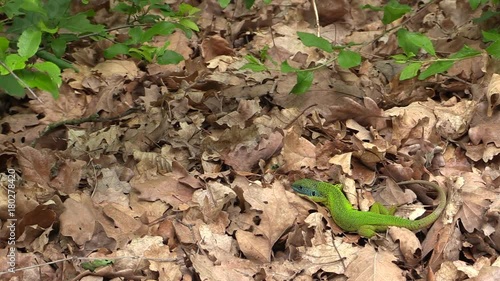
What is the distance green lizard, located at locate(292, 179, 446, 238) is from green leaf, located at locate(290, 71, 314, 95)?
766 millimetres

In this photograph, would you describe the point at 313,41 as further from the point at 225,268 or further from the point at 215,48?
the point at 215,48

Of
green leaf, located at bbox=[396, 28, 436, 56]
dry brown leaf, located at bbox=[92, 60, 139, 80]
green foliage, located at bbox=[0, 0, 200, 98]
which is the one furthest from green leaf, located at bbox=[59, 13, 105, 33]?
green leaf, located at bbox=[396, 28, 436, 56]

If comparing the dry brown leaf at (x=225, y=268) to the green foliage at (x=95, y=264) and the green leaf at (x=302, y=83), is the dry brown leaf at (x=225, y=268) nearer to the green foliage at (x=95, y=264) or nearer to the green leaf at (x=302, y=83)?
the green foliage at (x=95, y=264)

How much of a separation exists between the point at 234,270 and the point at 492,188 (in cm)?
203

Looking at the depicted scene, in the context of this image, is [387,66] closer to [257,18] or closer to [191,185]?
[257,18]

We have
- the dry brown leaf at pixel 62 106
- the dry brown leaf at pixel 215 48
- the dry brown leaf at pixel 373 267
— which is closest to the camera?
the dry brown leaf at pixel 373 267

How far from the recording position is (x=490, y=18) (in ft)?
18.0

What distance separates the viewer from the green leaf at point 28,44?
334 cm

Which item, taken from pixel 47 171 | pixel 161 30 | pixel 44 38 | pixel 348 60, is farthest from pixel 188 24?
pixel 47 171

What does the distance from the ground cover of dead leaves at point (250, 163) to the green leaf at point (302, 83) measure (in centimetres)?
38

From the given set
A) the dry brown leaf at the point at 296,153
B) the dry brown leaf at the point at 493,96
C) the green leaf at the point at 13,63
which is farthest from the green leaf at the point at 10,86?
the dry brown leaf at the point at 493,96

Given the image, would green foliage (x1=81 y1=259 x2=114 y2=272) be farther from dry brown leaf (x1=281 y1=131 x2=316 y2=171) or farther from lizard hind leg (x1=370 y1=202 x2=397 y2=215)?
lizard hind leg (x1=370 y1=202 x2=397 y2=215)

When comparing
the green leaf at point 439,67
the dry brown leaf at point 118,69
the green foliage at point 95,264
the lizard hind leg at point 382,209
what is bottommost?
the lizard hind leg at point 382,209

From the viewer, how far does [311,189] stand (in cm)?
423
